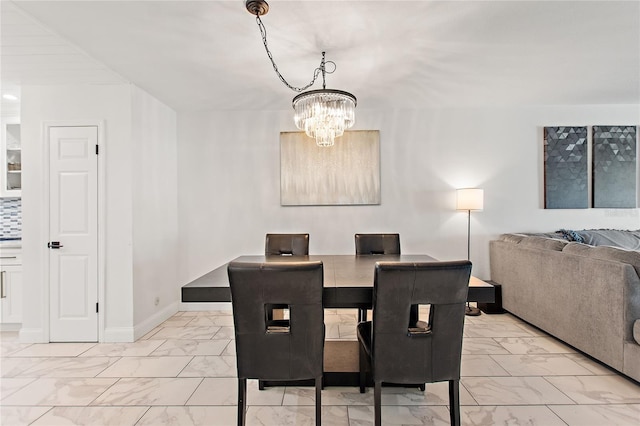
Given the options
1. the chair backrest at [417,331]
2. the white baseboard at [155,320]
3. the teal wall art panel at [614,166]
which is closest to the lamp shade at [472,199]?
the teal wall art panel at [614,166]

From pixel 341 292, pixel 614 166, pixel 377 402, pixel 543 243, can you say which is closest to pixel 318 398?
pixel 377 402

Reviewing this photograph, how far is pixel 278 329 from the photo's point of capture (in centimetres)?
165

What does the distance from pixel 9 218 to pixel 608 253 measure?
6244 mm

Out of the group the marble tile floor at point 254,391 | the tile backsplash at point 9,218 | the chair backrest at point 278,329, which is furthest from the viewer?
the tile backsplash at point 9,218

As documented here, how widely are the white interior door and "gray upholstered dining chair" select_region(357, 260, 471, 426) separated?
2.97m

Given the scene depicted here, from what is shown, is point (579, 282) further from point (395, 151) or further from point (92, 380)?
point (92, 380)

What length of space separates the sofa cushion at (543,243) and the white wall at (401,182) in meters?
0.70

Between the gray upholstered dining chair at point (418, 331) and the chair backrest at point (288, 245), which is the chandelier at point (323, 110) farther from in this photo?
the gray upholstered dining chair at point (418, 331)

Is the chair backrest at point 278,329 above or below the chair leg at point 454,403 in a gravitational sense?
above

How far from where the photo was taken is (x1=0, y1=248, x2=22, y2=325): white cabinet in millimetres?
3359

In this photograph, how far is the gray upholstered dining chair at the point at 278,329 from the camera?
153 cm

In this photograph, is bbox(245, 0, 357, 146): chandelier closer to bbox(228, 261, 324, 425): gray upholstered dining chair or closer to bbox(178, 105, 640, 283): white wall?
bbox(228, 261, 324, 425): gray upholstered dining chair

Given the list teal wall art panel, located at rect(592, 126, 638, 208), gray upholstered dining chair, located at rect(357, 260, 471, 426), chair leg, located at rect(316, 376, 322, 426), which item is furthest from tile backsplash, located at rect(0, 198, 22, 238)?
teal wall art panel, located at rect(592, 126, 638, 208)

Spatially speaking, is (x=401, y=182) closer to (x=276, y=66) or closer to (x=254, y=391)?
(x=276, y=66)
